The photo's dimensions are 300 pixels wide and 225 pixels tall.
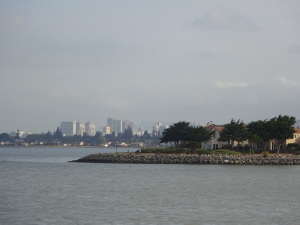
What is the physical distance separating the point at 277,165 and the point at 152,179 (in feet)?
96.8

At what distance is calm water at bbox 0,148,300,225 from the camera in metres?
33.2

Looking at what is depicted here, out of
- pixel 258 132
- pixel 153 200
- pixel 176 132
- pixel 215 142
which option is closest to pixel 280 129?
pixel 258 132

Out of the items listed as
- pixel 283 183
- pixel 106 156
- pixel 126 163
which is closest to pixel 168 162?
pixel 126 163

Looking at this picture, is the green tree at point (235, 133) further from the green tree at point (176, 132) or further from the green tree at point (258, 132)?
the green tree at point (176, 132)

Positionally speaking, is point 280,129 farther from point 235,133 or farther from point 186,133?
point 186,133

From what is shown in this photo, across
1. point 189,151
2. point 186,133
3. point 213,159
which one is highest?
point 186,133

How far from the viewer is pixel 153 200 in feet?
136

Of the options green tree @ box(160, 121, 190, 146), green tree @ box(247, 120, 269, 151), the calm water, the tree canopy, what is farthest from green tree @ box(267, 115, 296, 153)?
the calm water

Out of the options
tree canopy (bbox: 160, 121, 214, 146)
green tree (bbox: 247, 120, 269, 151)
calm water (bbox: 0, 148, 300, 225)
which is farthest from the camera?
tree canopy (bbox: 160, 121, 214, 146)

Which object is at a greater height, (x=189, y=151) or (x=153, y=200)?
(x=189, y=151)

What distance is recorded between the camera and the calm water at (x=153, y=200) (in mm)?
33169

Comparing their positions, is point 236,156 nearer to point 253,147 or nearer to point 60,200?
point 253,147

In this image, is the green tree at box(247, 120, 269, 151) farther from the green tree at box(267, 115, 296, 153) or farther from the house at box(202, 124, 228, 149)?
the house at box(202, 124, 228, 149)

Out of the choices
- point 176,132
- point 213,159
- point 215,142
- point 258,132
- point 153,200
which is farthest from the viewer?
point 176,132
